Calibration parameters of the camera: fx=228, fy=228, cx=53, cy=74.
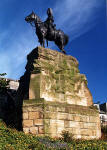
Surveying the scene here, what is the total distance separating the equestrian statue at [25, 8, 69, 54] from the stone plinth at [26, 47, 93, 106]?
1.18m

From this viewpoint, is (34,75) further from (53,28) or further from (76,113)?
(53,28)

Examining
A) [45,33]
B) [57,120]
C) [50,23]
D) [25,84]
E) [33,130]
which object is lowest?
[33,130]

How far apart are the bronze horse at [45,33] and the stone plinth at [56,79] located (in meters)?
1.18

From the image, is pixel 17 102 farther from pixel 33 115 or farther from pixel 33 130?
pixel 33 130

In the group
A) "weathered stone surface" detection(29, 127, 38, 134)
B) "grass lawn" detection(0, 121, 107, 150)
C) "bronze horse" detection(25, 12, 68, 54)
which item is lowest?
"grass lawn" detection(0, 121, 107, 150)

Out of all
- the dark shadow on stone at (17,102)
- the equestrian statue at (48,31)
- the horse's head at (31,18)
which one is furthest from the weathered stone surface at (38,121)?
the horse's head at (31,18)

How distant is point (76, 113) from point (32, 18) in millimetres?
6503

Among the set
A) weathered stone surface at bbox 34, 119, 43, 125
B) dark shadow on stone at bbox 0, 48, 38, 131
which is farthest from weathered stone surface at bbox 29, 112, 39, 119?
dark shadow on stone at bbox 0, 48, 38, 131

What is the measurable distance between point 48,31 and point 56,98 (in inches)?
175

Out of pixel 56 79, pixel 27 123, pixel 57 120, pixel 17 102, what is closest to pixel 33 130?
pixel 27 123

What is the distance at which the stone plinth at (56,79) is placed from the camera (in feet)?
38.4

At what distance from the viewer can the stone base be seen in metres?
10.5

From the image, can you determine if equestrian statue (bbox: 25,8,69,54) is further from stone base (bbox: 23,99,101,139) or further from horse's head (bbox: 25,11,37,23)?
stone base (bbox: 23,99,101,139)

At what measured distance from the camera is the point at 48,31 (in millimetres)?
14008
